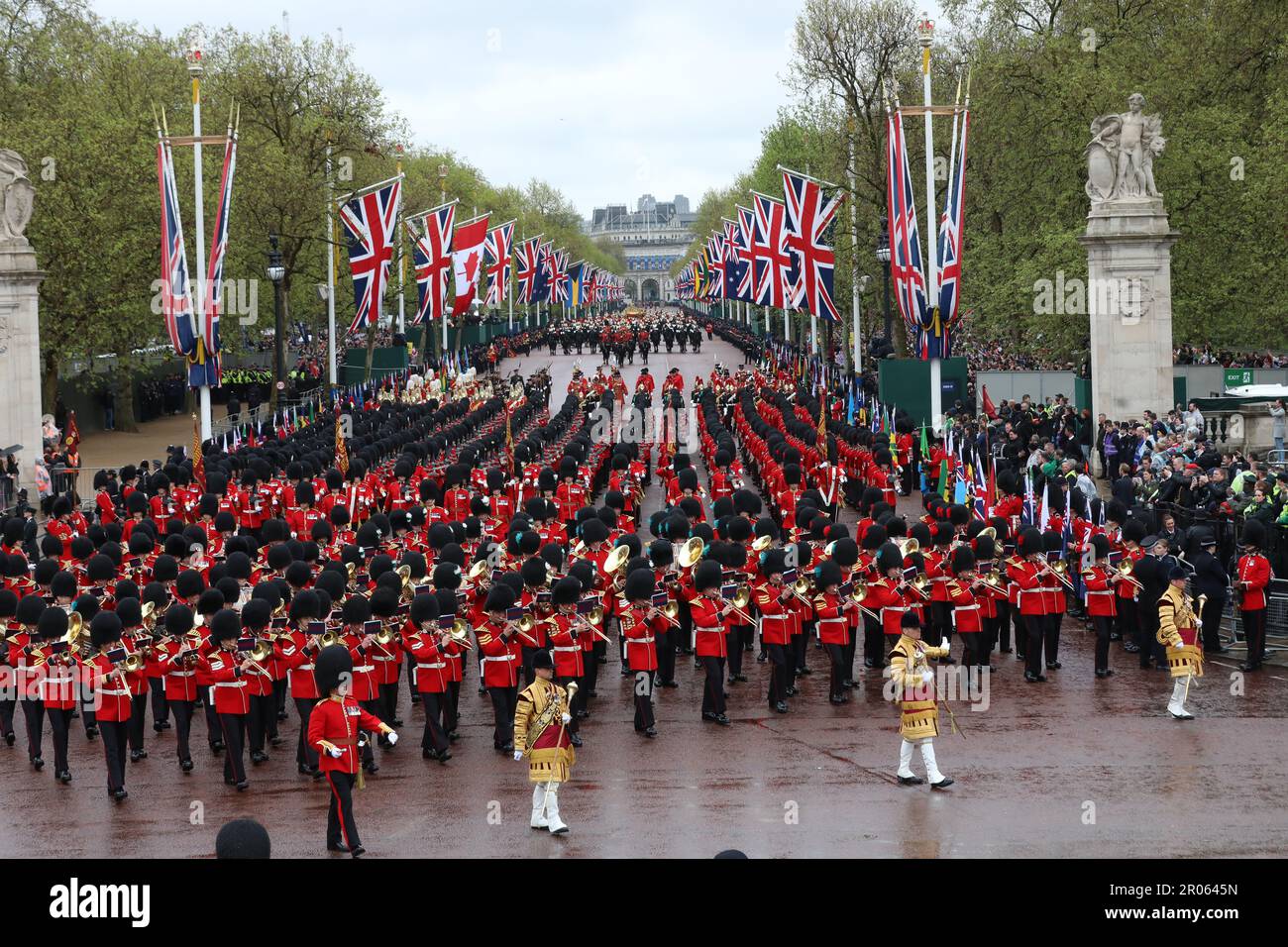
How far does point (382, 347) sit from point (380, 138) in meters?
7.77

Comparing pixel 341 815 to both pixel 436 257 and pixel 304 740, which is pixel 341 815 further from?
pixel 436 257

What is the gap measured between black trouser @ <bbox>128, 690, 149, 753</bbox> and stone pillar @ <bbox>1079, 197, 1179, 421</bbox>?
59.0 feet

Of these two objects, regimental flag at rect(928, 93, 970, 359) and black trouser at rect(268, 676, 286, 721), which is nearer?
black trouser at rect(268, 676, 286, 721)

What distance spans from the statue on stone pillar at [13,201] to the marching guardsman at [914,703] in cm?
2150

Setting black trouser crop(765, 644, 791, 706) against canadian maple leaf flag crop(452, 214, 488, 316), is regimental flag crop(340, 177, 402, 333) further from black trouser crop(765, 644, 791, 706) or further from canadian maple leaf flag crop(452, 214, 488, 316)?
black trouser crop(765, 644, 791, 706)

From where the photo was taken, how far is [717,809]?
36.1 ft

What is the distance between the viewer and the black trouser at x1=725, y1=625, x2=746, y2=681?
15.1 meters

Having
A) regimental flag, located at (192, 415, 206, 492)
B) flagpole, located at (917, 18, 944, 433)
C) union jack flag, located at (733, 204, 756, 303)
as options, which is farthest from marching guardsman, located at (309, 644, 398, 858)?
union jack flag, located at (733, 204, 756, 303)

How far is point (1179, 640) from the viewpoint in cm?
1296

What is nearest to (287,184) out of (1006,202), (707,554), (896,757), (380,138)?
(380,138)

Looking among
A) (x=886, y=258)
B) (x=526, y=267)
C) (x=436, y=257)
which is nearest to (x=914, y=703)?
(x=886, y=258)

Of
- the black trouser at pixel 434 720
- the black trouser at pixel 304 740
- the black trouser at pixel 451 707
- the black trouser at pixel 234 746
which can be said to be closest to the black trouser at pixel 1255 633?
the black trouser at pixel 451 707

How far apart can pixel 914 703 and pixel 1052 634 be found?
4.49 meters
